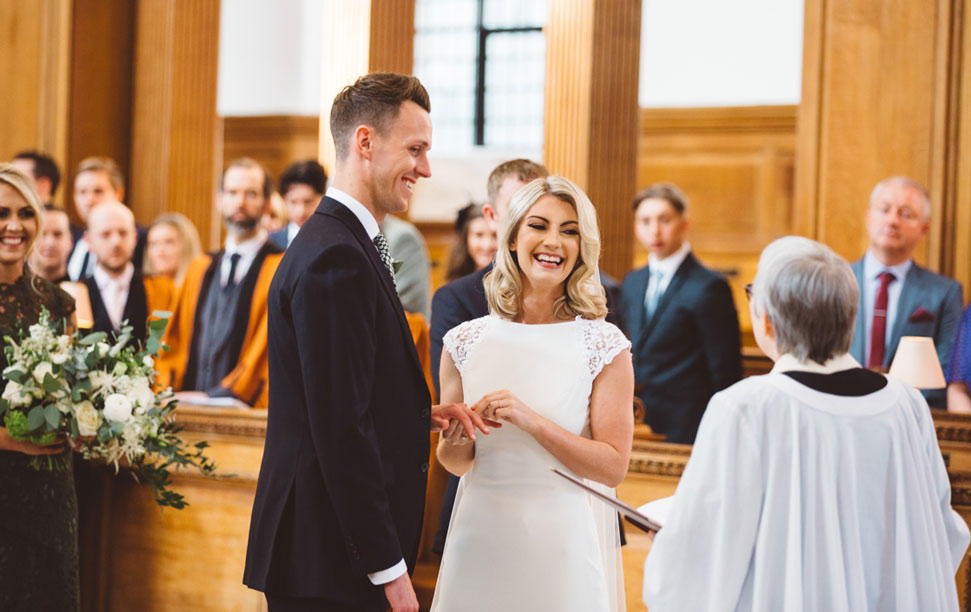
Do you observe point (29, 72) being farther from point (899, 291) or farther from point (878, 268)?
point (899, 291)

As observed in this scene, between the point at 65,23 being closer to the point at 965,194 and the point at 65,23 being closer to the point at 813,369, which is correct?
the point at 965,194

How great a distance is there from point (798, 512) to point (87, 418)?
6.68ft

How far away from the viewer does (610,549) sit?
295 centimetres

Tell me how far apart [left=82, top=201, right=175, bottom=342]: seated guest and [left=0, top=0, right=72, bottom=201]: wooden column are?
8.91 ft

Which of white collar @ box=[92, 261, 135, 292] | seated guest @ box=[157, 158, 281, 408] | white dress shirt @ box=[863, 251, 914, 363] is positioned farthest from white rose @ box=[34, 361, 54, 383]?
white dress shirt @ box=[863, 251, 914, 363]

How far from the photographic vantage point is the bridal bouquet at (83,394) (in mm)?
3018

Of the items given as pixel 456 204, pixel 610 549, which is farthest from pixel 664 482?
pixel 456 204

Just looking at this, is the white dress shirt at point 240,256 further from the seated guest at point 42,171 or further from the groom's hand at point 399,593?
the groom's hand at point 399,593

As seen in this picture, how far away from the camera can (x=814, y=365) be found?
7.18 ft

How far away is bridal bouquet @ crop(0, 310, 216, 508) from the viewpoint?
9.90ft

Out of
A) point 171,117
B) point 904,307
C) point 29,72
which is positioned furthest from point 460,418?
point 171,117

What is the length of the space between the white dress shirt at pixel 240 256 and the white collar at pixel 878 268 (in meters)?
3.31

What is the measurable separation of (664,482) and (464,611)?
129 cm

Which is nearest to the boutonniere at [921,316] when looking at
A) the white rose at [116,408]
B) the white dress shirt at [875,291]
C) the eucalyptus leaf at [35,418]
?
the white dress shirt at [875,291]
